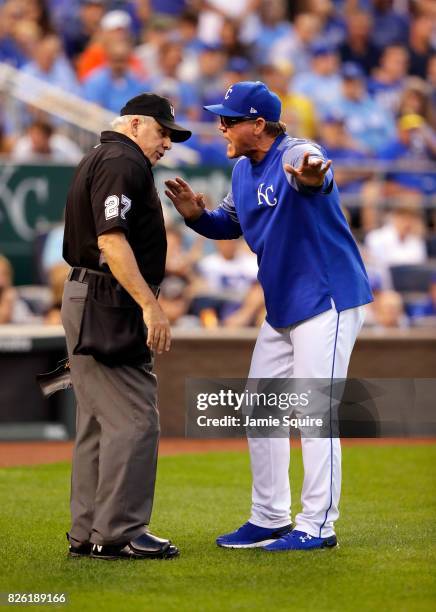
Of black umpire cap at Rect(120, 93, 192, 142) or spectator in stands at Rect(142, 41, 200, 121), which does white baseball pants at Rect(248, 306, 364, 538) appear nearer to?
black umpire cap at Rect(120, 93, 192, 142)

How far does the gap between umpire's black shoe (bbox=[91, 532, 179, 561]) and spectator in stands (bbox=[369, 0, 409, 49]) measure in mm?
13907

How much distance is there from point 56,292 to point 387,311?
346 cm

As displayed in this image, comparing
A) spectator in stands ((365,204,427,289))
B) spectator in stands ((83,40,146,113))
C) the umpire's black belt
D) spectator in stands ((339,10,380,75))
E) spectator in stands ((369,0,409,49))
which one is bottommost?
the umpire's black belt

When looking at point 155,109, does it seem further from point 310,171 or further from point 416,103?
point 416,103

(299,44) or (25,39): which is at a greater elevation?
(299,44)

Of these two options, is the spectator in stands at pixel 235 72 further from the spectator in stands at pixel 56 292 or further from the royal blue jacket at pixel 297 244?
the royal blue jacket at pixel 297 244

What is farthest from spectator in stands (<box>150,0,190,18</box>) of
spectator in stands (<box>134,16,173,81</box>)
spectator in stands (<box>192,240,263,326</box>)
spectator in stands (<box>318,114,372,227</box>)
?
spectator in stands (<box>192,240,263,326</box>)

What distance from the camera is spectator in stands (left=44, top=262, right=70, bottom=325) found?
11.3 meters

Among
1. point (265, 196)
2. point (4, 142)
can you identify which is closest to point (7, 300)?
point (4, 142)

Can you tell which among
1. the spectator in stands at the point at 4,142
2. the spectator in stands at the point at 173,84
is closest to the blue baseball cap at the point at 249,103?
the spectator in stands at the point at 4,142

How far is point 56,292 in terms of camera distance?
11.4 meters

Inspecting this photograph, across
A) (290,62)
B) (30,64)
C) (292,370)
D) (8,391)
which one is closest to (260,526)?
(292,370)

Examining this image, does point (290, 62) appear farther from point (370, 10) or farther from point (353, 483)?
point (353, 483)

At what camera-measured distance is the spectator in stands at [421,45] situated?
714 inches
